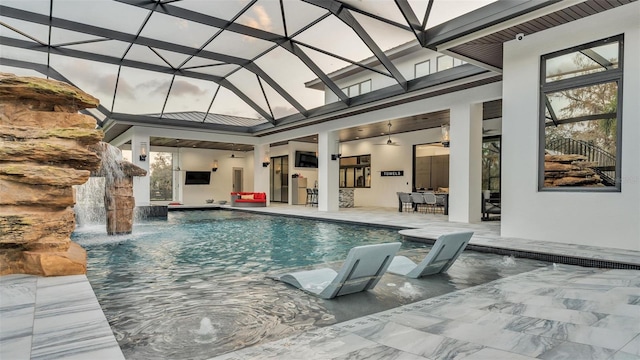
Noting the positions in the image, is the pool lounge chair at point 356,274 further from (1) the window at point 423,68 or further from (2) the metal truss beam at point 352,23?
(1) the window at point 423,68

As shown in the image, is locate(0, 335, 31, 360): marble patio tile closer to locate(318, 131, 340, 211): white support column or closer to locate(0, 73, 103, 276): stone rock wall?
locate(0, 73, 103, 276): stone rock wall

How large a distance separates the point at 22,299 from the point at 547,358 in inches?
143

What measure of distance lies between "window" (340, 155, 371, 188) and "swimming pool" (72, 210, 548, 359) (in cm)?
1018

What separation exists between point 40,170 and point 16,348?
2.48 metres

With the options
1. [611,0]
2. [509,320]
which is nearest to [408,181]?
[611,0]

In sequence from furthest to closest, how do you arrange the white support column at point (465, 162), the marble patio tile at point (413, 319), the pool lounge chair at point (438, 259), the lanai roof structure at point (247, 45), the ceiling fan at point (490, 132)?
the ceiling fan at point (490, 132), the white support column at point (465, 162), the lanai roof structure at point (247, 45), the pool lounge chair at point (438, 259), the marble patio tile at point (413, 319)

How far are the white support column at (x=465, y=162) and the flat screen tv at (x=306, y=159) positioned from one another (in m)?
10.8

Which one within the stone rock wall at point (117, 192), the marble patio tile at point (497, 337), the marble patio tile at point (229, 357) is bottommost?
the marble patio tile at point (229, 357)

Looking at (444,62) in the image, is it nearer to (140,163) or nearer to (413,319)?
(413,319)

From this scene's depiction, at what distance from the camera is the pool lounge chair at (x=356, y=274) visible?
3502mm

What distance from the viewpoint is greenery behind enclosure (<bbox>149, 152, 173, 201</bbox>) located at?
64.9 feet

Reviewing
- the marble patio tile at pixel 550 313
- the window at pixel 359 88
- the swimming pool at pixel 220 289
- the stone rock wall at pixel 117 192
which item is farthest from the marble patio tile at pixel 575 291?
the window at pixel 359 88

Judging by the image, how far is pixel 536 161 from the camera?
6.68 meters

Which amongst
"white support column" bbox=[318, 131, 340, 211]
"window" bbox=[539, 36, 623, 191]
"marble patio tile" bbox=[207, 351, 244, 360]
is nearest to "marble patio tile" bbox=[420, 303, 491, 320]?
"marble patio tile" bbox=[207, 351, 244, 360]
